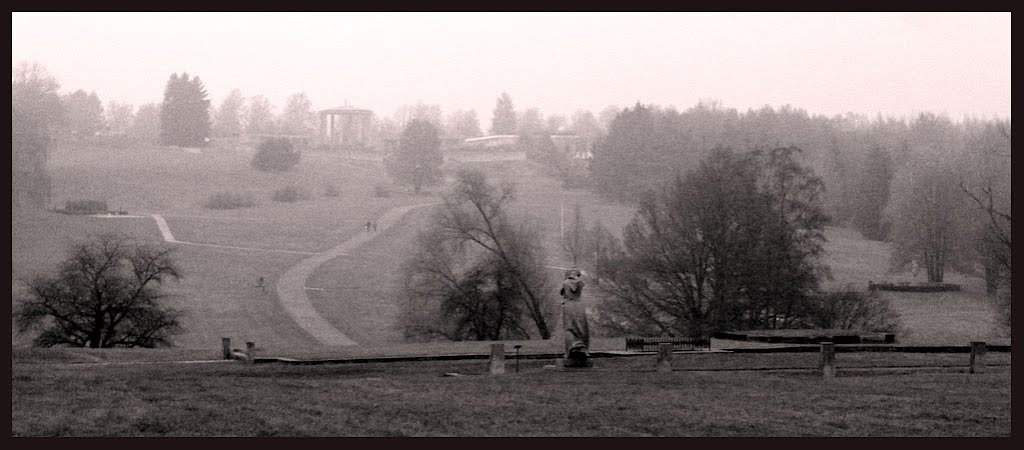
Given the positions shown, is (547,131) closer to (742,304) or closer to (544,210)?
(544,210)

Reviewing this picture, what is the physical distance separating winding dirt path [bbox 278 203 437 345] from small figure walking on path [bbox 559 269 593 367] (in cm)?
3804

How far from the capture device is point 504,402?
89.1 feet

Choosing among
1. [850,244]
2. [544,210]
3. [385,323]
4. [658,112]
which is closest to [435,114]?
[658,112]

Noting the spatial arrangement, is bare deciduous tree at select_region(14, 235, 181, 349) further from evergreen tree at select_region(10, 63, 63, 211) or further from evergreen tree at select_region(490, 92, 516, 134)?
evergreen tree at select_region(490, 92, 516, 134)

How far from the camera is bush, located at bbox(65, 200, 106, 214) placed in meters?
76.0

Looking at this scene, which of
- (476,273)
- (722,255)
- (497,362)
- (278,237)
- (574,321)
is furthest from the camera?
(278,237)

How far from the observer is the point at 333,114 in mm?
159000

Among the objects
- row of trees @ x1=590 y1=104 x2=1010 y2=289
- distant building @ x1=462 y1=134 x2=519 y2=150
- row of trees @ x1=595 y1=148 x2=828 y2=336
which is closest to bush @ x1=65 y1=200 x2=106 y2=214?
row of trees @ x1=595 y1=148 x2=828 y2=336

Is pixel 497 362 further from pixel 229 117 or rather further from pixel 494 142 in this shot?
pixel 494 142

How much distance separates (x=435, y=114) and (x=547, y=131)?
1396cm

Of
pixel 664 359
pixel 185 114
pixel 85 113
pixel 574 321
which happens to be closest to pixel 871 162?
pixel 185 114

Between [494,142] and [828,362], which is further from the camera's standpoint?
[494,142]

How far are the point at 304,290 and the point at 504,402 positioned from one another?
60.5 meters

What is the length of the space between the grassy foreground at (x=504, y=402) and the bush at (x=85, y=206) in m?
42.9
